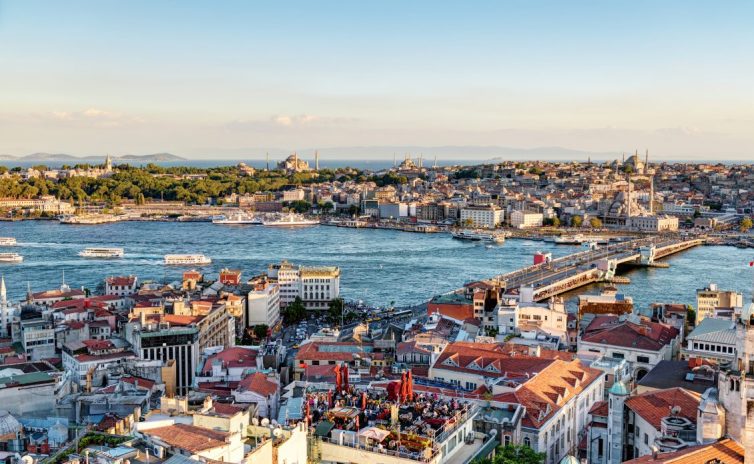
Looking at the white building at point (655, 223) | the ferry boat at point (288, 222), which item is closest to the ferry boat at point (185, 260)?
the ferry boat at point (288, 222)

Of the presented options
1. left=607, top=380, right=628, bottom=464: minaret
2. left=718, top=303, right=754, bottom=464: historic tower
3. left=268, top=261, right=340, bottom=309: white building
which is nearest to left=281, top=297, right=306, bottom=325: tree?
left=268, top=261, right=340, bottom=309: white building

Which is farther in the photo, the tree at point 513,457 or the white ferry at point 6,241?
the white ferry at point 6,241

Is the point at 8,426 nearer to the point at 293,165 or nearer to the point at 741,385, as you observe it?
the point at 741,385

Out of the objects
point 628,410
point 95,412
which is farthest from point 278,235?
point 628,410

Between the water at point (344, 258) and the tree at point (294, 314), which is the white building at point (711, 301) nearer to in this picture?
the water at point (344, 258)

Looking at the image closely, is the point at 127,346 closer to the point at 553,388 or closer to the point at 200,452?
the point at 553,388

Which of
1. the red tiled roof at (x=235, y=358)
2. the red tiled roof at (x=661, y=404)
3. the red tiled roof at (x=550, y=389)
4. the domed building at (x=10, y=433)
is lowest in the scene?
the red tiled roof at (x=235, y=358)
